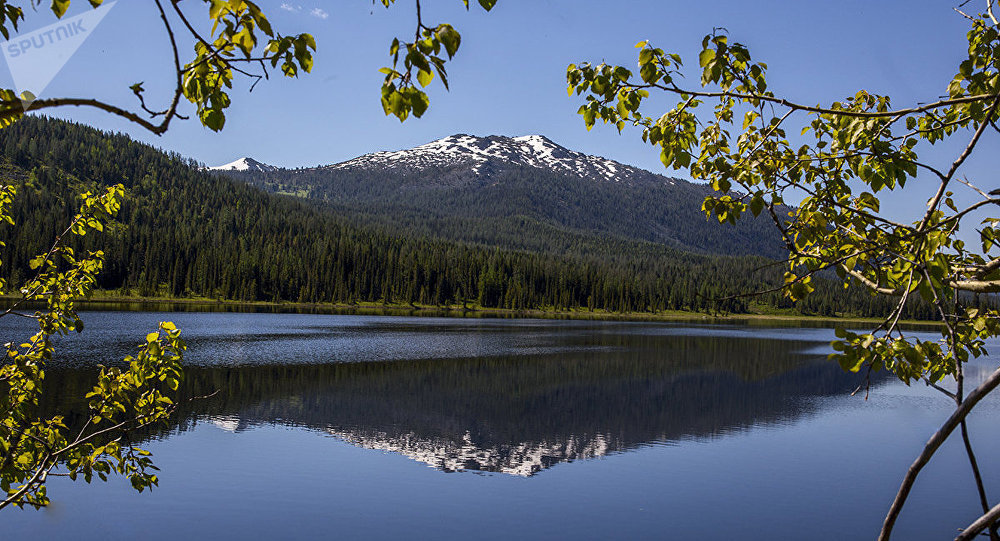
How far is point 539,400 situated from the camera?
39.3 metres

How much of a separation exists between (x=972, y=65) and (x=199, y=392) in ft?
120

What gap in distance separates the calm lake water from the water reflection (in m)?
0.19

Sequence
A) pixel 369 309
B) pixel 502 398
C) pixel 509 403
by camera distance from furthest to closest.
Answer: pixel 369 309 < pixel 502 398 < pixel 509 403

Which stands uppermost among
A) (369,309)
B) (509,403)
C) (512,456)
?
(509,403)

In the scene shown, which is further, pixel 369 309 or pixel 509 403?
pixel 369 309

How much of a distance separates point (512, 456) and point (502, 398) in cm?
1283

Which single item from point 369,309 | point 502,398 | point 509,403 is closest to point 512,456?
point 509,403

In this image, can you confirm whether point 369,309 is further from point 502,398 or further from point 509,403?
point 509,403

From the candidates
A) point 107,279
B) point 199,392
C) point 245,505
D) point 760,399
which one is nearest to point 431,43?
point 245,505

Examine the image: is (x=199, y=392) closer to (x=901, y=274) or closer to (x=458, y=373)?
(x=458, y=373)

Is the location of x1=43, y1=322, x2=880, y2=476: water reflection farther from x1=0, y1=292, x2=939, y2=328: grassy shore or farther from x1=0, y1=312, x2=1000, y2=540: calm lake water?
x1=0, y1=292, x2=939, y2=328: grassy shore

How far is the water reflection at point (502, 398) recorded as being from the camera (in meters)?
28.7

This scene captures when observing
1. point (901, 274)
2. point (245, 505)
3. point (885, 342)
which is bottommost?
point (245, 505)

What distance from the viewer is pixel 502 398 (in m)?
39.2
